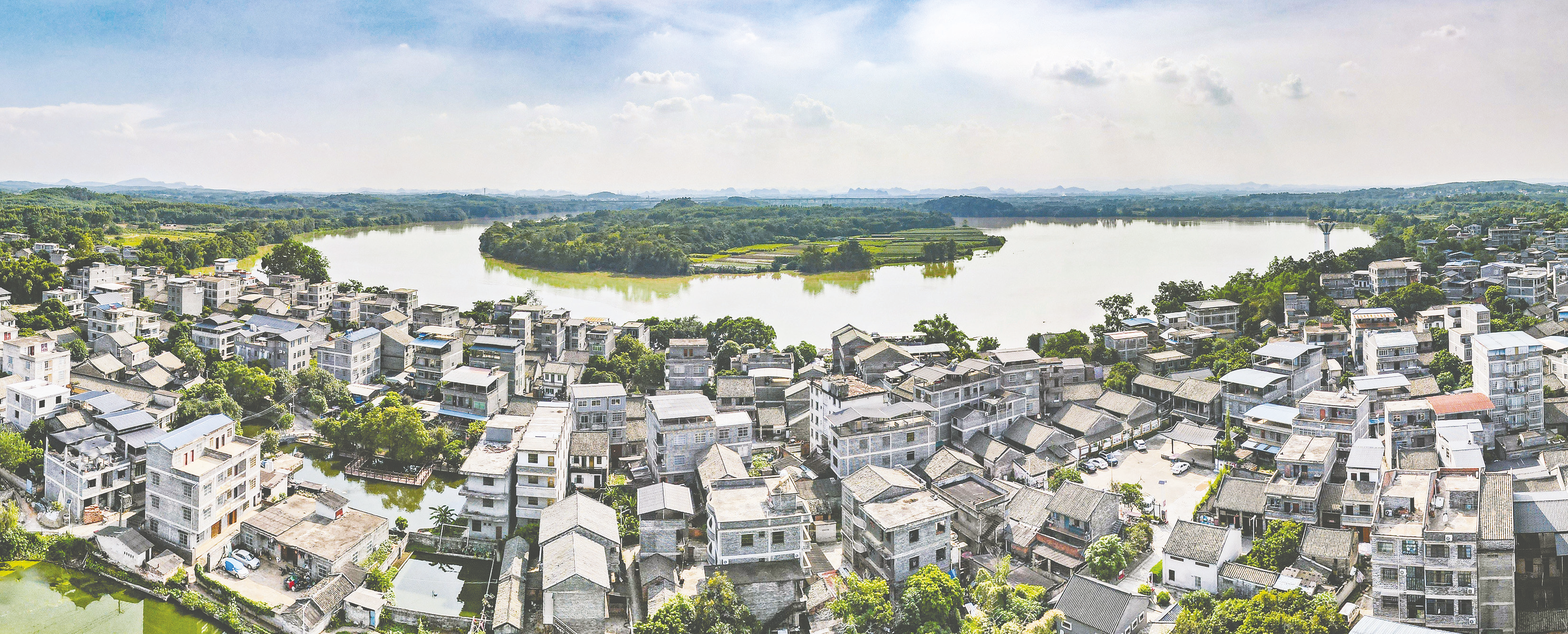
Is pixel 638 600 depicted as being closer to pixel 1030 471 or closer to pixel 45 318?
pixel 1030 471

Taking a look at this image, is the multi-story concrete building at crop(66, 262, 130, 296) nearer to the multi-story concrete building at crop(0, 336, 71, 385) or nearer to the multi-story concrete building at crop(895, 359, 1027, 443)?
the multi-story concrete building at crop(0, 336, 71, 385)

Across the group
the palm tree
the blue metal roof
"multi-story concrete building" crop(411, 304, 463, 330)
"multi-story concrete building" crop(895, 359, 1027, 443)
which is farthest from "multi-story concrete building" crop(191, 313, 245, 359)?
"multi-story concrete building" crop(895, 359, 1027, 443)

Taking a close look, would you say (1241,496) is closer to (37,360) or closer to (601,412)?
(601,412)

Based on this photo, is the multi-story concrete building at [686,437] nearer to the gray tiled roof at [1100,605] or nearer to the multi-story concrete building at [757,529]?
the multi-story concrete building at [757,529]

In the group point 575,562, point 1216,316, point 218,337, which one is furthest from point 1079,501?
point 218,337

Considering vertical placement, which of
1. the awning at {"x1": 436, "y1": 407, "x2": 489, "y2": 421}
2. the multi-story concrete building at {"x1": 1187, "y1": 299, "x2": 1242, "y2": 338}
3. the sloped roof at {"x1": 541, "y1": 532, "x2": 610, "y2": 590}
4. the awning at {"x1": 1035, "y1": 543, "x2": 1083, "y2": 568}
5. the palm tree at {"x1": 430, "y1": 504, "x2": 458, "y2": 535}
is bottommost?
the palm tree at {"x1": 430, "y1": 504, "x2": 458, "y2": 535}

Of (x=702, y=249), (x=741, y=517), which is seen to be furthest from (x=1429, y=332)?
(x=702, y=249)

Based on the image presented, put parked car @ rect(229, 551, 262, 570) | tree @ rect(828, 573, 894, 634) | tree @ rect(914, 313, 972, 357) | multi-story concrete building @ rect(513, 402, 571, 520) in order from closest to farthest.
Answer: tree @ rect(828, 573, 894, 634)
parked car @ rect(229, 551, 262, 570)
multi-story concrete building @ rect(513, 402, 571, 520)
tree @ rect(914, 313, 972, 357)
